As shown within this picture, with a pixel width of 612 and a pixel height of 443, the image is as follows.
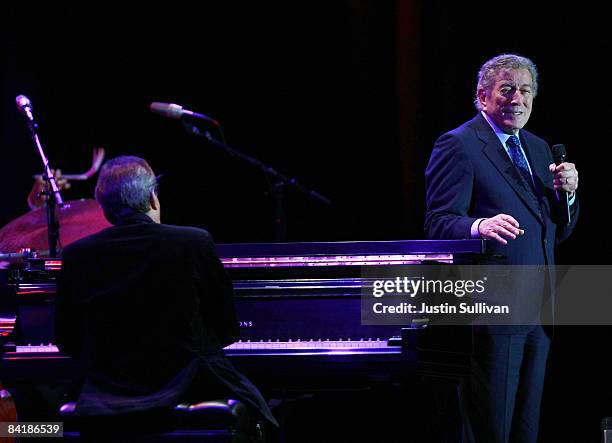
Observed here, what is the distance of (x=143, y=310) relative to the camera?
9.39ft

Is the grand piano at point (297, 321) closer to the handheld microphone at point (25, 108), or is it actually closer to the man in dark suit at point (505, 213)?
the man in dark suit at point (505, 213)

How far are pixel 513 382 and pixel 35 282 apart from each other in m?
2.19

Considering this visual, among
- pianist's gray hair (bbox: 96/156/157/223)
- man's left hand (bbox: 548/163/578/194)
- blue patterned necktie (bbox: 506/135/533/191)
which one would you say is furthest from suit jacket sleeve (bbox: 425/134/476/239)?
pianist's gray hair (bbox: 96/156/157/223)

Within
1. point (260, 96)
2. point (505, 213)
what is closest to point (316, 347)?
point (505, 213)

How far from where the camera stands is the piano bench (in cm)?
280

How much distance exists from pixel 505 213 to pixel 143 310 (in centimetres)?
153

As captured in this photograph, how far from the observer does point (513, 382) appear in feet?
10.6

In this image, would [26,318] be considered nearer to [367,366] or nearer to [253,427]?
[253,427]

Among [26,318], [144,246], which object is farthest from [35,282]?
[144,246]

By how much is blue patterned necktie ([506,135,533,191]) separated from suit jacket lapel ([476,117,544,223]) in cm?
5

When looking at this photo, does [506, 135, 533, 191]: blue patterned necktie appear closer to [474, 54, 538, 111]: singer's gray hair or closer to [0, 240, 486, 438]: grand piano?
[474, 54, 538, 111]: singer's gray hair

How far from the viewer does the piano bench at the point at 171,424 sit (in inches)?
110

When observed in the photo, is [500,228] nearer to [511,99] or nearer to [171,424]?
[511,99]

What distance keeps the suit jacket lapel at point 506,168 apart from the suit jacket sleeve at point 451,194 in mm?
112
